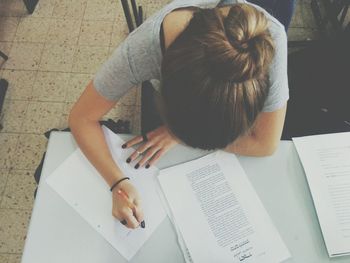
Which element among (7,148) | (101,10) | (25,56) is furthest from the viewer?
(101,10)

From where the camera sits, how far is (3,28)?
2070mm

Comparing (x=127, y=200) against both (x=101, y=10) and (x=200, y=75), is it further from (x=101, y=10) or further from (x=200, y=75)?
(x=101, y=10)

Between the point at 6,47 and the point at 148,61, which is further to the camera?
the point at 6,47

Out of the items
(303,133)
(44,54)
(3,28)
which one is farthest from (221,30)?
(3,28)

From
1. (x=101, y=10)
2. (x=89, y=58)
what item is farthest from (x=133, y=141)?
(x=101, y=10)

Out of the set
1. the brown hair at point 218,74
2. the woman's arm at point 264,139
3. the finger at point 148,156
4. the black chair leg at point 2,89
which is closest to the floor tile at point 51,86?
the black chair leg at point 2,89

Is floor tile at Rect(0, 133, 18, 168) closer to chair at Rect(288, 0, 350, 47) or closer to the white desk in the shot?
the white desk

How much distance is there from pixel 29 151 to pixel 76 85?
16.5 inches

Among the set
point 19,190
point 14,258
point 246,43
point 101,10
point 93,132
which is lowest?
point 14,258

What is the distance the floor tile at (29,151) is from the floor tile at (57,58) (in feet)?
1.36

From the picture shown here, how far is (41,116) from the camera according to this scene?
1.81m

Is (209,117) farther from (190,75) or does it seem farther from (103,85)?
(103,85)

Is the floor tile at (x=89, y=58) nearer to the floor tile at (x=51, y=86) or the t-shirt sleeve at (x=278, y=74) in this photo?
the floor tile at (x=51, y=86)

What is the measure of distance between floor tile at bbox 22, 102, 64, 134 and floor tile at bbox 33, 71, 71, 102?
0.04 meters
